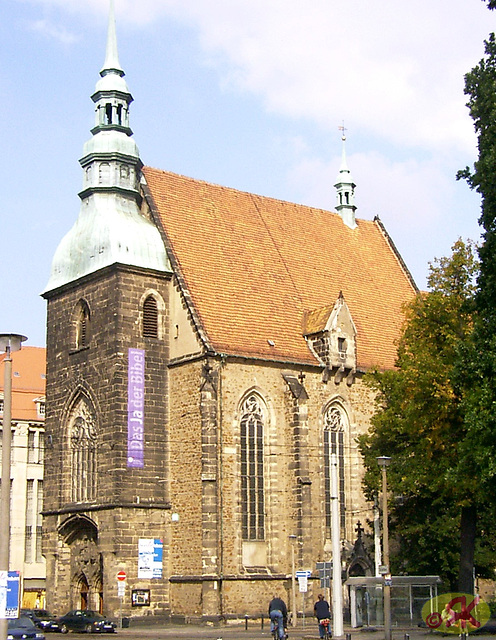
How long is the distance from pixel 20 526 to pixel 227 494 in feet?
78.2

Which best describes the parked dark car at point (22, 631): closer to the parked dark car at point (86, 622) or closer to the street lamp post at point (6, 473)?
the parked dark car at point (86, 622)

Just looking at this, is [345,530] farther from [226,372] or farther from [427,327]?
[427,327]

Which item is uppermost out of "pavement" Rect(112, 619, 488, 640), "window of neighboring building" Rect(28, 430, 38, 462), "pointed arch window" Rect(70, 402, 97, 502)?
"window of neighboring building" Rect(28, 430, 38, 462)

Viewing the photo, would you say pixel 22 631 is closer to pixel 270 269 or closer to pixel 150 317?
pixel 150 317

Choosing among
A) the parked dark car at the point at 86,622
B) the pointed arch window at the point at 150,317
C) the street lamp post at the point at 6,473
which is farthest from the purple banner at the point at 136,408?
the street lamp post at the point at 6,473

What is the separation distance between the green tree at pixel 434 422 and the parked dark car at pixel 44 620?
40.5ft

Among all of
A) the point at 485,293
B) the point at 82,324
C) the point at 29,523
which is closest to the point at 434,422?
the point at 485,293

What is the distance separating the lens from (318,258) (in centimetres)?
4700

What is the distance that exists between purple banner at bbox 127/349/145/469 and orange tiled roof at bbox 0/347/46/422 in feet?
69.2

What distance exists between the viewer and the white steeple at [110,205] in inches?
1571

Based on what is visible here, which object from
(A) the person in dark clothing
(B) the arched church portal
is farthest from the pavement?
(B) the arched church portal

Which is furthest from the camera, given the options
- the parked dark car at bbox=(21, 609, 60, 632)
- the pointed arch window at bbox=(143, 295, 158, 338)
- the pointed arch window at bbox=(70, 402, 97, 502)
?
the pointed arch window at bbox=(143, 295, 158, 338)

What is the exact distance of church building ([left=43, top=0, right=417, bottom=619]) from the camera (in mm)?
37156

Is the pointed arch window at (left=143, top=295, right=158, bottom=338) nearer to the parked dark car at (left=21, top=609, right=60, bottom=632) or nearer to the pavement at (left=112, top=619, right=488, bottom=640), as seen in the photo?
the pavement at (left=112, top=619, right=488, bottom=640)
